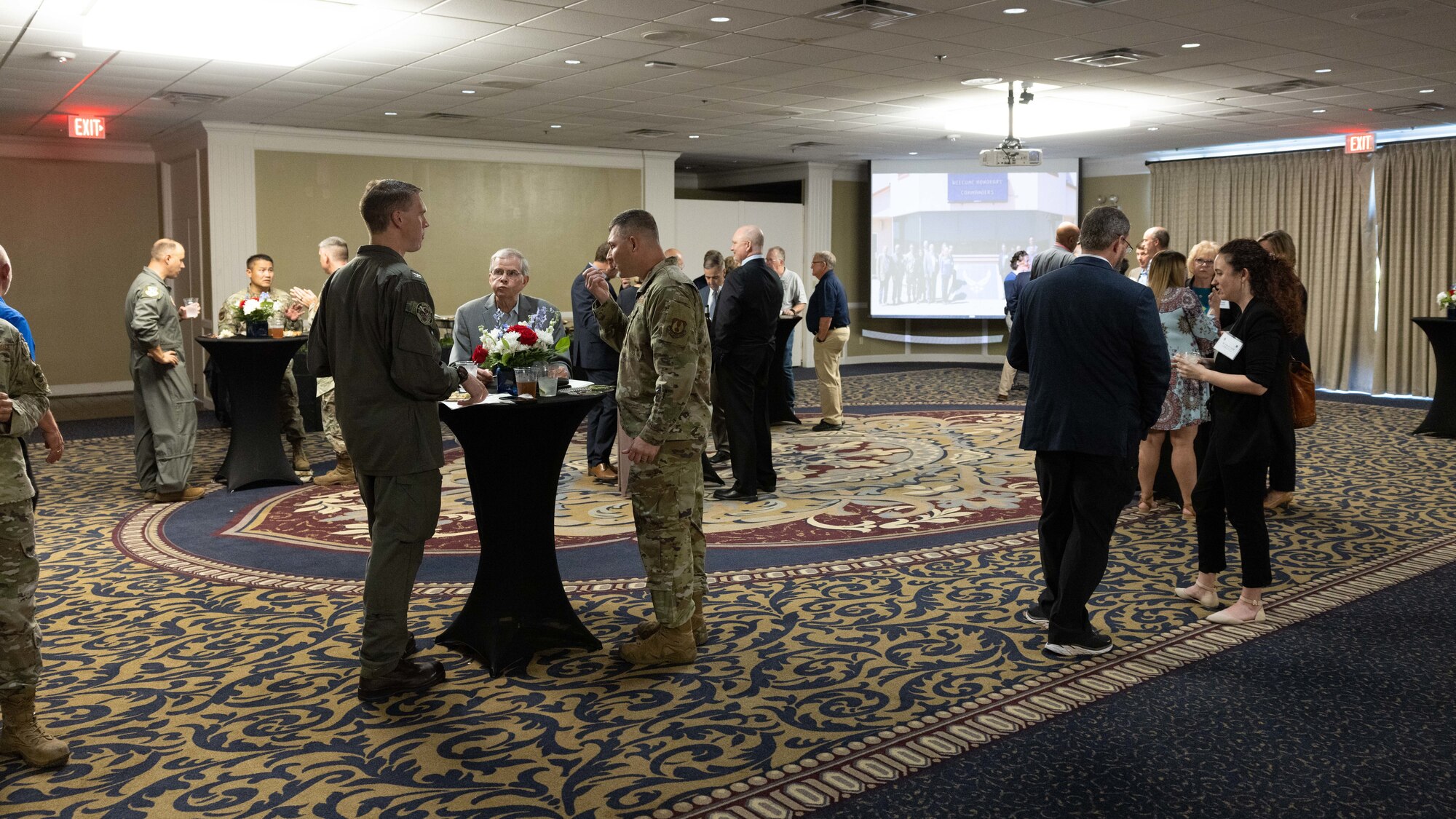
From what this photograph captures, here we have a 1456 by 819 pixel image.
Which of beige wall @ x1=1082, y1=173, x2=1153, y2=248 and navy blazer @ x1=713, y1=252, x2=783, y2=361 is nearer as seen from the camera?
navy blazer @ x1=713, y1=252, x2=783, y2=361

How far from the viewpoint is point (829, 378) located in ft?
32.0

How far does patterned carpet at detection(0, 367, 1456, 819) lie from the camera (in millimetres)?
3004

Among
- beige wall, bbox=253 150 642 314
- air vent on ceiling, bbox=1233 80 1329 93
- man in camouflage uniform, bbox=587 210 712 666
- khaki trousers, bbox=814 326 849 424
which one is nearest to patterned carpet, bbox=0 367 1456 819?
man in camouflage uniform, bbox=587 210 712 666

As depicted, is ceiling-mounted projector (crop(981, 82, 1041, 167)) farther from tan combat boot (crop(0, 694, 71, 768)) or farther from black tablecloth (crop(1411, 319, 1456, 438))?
tan combat boot (crop(0, 694, 71, 768))

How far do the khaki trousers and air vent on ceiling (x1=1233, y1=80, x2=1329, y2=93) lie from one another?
3.88 m

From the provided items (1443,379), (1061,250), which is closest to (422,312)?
(1061,250)

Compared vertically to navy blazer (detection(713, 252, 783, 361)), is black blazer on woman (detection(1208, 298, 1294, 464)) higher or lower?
lower

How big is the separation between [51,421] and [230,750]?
1131 mm

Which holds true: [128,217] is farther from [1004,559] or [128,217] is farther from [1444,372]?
[1444,372]

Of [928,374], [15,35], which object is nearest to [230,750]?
[15,35]

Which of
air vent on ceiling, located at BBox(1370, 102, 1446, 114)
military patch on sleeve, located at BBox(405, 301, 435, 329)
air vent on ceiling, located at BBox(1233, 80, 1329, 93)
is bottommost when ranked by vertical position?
military patch on sleeve, located at BBox(405, 301, 435, 329)

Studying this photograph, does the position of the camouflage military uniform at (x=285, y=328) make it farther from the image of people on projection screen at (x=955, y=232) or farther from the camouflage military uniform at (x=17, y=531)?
the image of people on projection screen at (x=955, y=232)

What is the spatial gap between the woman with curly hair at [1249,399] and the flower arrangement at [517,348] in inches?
94.5

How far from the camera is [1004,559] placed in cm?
535
